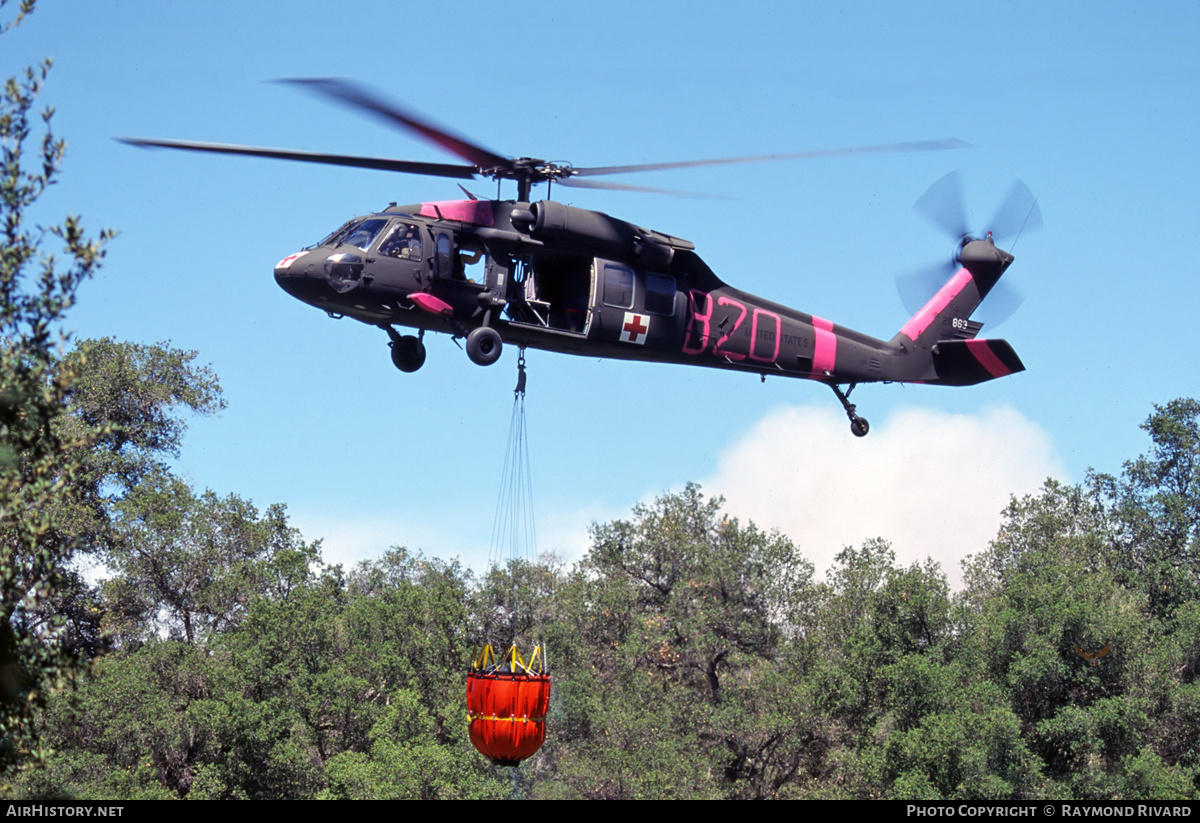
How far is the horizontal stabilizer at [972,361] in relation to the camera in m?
23.8

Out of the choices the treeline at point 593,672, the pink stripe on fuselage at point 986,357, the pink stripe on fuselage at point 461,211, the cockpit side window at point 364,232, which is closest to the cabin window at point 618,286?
the pink stripe on fuselage at point 461,211

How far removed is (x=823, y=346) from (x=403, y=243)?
25.9 ft

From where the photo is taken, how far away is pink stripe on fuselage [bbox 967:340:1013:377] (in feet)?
78.2

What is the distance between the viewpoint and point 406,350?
19.2 metres

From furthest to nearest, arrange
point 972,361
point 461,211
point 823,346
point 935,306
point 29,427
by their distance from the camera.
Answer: point 935,306, point 972,361, point 823,346, point 461,211, point 29,427

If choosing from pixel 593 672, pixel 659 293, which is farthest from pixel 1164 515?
pixel 659 293

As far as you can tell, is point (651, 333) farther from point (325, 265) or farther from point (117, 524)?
point (117, 524)

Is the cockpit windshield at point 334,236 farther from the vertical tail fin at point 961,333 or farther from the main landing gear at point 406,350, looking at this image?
the vertical tail fin at point 961,333

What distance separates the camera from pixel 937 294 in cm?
2569

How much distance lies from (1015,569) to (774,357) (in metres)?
34.7

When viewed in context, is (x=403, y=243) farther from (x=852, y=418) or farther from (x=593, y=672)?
(x=593, y=672)

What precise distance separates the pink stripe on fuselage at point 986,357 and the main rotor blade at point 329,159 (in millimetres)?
10260

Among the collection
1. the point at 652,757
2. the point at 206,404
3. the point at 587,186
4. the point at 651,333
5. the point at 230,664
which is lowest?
the point at 652,757

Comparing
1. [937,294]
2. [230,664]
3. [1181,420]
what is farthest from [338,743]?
[1181,420]
